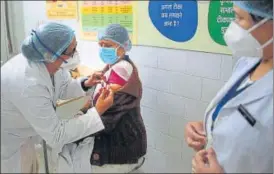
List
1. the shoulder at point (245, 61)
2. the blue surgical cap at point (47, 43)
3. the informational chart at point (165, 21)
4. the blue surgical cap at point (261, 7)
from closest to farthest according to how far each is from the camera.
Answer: the blue surgical cap at point (261, 7) → the shoulder at point (245, 61) → the blue surgical cap at point (47, 43) → the informational chart at point (165, 21)

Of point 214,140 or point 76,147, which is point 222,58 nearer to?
point 214,140

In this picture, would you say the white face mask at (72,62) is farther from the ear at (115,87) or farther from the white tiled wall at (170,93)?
the ear at (115,87)

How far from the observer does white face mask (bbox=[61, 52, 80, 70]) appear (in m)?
0.98

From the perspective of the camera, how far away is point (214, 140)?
677 millimetres

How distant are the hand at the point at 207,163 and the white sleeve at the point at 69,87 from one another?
0.59m

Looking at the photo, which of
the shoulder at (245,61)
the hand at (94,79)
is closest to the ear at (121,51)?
the hand at (94,79)

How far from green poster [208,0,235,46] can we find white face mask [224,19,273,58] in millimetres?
337

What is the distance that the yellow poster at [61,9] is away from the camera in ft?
3.60

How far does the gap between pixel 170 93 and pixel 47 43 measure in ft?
1.84

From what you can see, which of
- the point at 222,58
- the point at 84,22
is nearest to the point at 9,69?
the point at 84,22

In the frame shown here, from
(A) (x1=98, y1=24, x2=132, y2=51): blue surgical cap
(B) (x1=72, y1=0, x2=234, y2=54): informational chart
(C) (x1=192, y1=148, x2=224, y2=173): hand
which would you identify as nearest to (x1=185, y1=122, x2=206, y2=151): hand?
(C) (x1=192, y1=148, x2=224, y2=173): hand

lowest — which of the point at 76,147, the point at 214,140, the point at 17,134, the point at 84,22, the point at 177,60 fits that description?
the point at 76,147

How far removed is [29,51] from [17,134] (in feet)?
1.05

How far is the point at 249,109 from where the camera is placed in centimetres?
61
